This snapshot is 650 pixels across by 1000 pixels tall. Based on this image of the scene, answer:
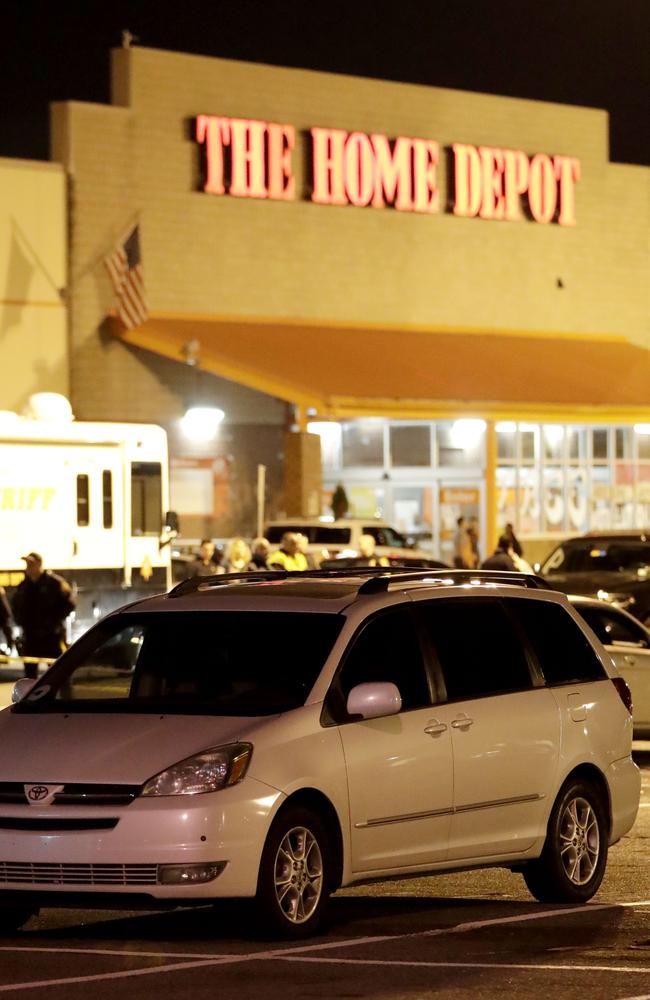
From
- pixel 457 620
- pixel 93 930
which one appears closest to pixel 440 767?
pixel 457 620

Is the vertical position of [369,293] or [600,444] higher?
[369,293]

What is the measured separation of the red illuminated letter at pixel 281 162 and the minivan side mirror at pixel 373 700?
29110mm

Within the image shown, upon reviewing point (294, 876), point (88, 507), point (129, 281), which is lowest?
point (294, 876)

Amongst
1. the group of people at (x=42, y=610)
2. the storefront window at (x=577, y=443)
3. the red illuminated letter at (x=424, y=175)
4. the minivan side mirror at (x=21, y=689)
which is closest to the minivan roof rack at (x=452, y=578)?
the minivan side mirror at (x=21, y=689)

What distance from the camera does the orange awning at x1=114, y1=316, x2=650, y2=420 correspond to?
35.8 meters

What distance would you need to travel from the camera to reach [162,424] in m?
36.0

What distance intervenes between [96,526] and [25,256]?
9604 mm

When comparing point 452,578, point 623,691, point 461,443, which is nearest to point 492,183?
point 461,443

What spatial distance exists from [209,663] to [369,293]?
29.9 metres

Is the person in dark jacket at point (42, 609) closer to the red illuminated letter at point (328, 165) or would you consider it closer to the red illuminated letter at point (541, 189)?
the red illuminated letter at point (328, 165)

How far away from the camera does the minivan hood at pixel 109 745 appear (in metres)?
8.23

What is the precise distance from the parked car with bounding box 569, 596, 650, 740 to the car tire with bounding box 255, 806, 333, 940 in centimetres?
848

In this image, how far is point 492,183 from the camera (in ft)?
133

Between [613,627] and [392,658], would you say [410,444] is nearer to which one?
[613,627]
